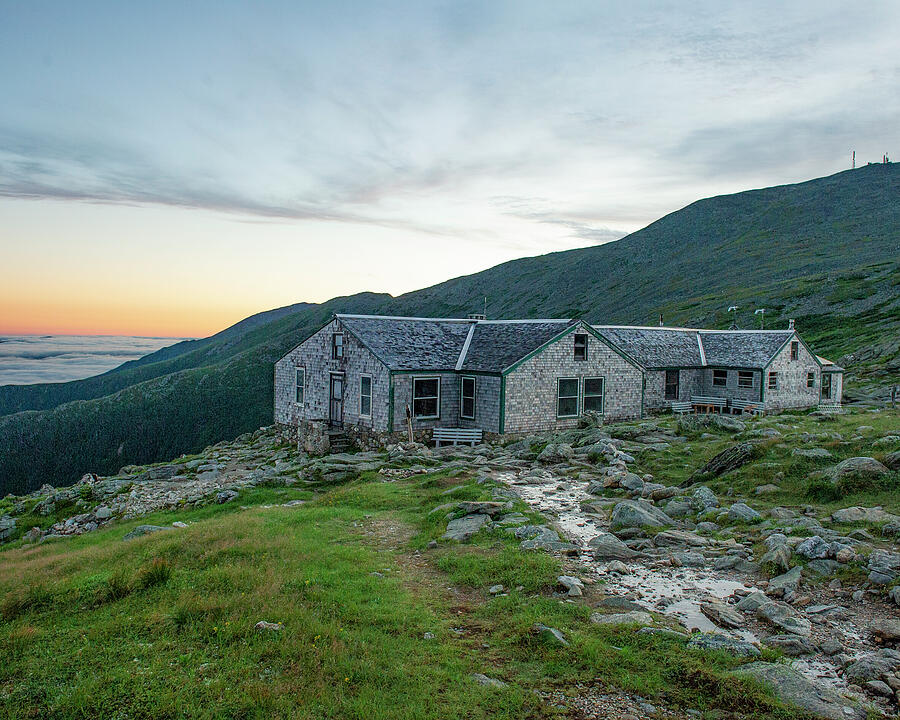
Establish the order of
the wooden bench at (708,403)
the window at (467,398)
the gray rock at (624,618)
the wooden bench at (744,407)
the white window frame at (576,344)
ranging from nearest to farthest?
the gray rock at (624,618)
the window at (467,398)
the white window frame at (576,344)
the wooden bench at (744,407)
the wooden bench at (708,403)

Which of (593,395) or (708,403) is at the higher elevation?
(593,395)

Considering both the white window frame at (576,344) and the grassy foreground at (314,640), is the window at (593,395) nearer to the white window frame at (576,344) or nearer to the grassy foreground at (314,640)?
the white window frame at (576,344)

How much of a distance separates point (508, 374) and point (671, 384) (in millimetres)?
14307

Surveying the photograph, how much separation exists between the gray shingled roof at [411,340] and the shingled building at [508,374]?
65 millimetres

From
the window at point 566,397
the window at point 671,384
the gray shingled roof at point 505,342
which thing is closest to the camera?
the gray shingled roof at point 505,342

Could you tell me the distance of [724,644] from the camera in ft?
26.9

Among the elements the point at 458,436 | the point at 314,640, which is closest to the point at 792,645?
the point at 314,640

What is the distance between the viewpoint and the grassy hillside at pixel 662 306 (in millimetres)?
86375

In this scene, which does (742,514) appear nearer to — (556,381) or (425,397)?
(556,381)

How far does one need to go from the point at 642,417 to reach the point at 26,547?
28.7m

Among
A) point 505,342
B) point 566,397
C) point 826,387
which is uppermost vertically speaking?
point 505,342

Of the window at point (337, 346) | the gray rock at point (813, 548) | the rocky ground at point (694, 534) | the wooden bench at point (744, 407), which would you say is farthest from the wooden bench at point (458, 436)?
the gray rock at point (813, 548)

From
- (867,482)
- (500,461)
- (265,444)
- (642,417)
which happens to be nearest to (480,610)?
(867,482)

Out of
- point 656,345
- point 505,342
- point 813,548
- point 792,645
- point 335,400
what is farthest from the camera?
point 656,345
